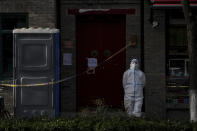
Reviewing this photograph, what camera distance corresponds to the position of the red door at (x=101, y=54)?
1178cm

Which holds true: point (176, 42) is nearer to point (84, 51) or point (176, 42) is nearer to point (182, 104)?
point (182, 104)

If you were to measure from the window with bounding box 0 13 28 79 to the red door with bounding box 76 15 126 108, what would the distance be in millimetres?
1622

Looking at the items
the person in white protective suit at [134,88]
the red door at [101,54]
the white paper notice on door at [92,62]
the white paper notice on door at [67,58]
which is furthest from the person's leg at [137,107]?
the white paper notice on door at [67,58]

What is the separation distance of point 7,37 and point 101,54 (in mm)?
2617

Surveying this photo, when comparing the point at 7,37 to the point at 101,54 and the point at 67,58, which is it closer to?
the point at 67,58

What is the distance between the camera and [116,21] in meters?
11.8

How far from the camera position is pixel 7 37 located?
11453 mm

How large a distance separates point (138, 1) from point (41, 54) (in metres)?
3.65

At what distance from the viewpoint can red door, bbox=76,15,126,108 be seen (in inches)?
464

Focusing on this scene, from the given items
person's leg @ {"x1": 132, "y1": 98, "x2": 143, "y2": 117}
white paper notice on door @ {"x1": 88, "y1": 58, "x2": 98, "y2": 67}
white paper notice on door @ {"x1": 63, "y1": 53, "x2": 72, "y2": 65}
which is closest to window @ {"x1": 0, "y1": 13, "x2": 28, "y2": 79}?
white paper notice on door @ {"x1": 63, "y1": 53, "x2": 72, "y2": 65}

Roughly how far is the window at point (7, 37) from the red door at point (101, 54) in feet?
5.32

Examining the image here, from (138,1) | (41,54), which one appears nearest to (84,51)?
(138,1)

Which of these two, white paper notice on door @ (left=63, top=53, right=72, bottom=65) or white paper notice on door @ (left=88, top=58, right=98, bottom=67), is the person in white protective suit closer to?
white paper notice on door @ (left=88, top=58, right=98, bottom=67)

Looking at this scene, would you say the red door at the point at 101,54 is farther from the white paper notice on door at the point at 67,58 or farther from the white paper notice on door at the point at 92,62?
the white paper notice on door at the point at 67,58
